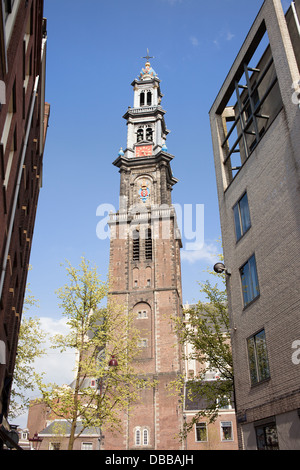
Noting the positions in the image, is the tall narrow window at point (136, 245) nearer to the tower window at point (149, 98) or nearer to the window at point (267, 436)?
the tower window at point (149, 98)

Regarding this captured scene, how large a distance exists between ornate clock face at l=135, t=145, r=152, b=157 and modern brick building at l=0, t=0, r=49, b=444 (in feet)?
148

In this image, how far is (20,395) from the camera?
22.4 m

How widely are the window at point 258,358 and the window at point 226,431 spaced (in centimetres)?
2820

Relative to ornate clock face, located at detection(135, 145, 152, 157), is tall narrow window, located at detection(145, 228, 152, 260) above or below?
below

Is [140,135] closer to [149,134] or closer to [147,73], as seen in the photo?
[149,134]

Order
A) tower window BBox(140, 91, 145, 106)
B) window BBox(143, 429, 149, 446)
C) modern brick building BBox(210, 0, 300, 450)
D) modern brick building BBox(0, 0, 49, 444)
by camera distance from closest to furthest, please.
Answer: modern brick building BBox(0, 0, 49, 444) < modern brick building BBox(210, 0, 300, 450) < window BBox(143, 429, 149, 446) < tower window BBox(140, 91, 145, 106)

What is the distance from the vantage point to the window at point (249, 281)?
44.6 feet

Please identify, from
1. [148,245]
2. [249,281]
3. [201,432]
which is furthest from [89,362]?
[148,245]

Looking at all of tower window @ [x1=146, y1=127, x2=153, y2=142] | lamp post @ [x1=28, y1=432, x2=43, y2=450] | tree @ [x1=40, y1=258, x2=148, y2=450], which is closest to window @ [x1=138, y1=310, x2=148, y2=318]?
lamp post @ [x1=28, y1=432, x2=43, y2=450]

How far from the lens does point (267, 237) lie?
42.2 feet

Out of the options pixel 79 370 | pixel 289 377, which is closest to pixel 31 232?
pixel 79 370

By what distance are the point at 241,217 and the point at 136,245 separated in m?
37.9

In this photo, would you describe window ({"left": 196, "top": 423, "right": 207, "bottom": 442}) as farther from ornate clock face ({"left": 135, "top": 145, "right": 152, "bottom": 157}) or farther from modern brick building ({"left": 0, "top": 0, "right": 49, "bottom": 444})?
ornate clock face ({"left": 135, "top": 145, "right": 152, "bottom": 157})

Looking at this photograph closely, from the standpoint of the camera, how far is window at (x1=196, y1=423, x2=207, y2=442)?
37.3m
